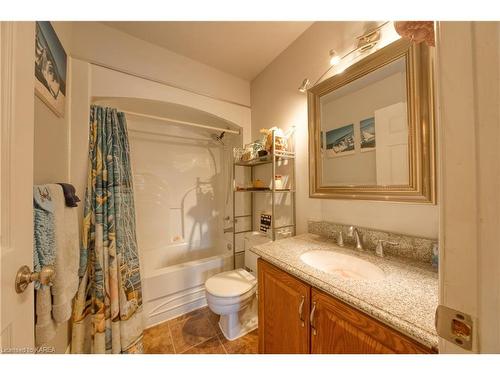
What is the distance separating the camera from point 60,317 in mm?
782

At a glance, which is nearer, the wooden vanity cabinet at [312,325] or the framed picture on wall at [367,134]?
the wooden vanity cabinet at [312,325]

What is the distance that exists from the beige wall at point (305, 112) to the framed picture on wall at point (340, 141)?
261mm

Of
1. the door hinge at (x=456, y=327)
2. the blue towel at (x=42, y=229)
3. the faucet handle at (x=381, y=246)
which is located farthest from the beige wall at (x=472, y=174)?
the blue towel at (x=42, y=229)

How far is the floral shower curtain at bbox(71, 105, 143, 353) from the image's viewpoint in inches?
47.4

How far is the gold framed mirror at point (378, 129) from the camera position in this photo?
78cm

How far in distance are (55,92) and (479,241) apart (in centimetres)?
182

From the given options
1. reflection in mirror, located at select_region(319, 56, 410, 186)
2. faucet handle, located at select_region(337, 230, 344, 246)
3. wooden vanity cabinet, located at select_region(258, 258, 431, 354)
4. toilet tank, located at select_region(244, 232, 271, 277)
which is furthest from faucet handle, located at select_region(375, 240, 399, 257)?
toilet tank, located at select_region(244, 232, 271, 277)

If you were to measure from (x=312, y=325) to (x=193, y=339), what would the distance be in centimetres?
116

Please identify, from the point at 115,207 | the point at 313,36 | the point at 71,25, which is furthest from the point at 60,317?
the point at 313,36

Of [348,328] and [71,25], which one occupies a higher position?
A: [71,25]

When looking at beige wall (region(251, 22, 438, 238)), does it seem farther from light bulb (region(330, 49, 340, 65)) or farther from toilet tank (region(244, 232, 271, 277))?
toilet tank (region(244, 232, 271, 277))

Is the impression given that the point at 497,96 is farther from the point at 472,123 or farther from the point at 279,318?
the point at 279,318

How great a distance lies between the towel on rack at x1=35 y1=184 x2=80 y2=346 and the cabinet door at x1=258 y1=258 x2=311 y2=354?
968 millimetres

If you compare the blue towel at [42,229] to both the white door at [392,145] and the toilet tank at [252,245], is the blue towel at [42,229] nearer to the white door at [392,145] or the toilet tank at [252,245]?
the toilet tank at [252,245]
